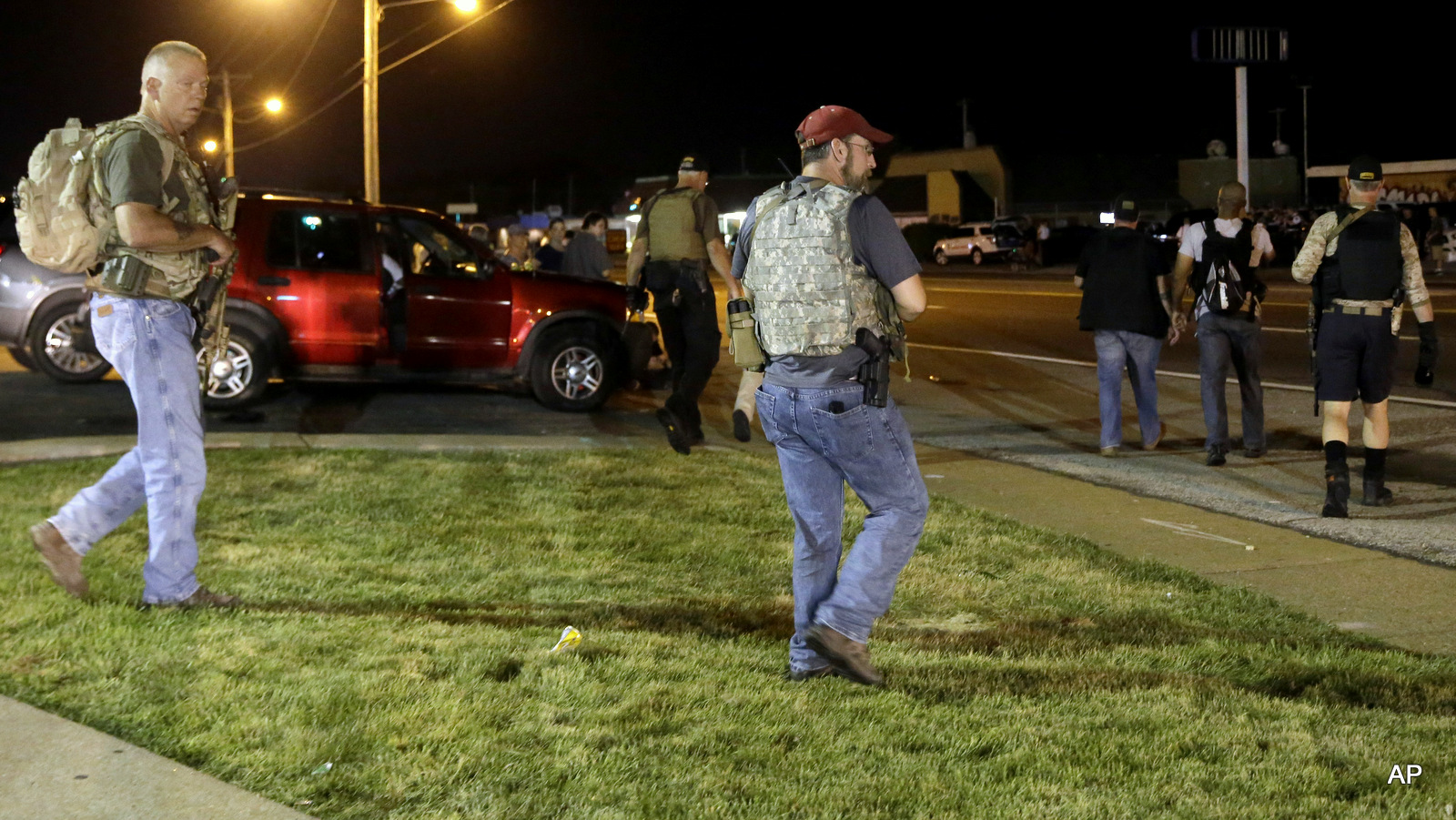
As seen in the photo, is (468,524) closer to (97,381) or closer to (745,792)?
(745,792)

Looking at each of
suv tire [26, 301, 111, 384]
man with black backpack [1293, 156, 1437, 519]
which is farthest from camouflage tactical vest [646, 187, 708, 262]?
suv tire [26, 301, 111, 384]

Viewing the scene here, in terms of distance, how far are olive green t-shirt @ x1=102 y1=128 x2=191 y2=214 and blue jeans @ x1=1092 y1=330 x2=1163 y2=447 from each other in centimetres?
658

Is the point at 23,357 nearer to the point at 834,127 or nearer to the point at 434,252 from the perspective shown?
the point at 434,252

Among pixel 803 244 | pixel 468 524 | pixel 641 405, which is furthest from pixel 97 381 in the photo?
pixel 803 244

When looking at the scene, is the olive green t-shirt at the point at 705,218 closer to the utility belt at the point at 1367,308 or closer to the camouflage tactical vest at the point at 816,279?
the utility belt at the point at 1367,308

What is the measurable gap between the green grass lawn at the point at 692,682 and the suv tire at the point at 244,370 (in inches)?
182

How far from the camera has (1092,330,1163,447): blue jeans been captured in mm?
10047

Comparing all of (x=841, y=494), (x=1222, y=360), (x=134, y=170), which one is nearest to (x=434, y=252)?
(x=1222, y=360)

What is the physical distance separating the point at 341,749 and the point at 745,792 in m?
1.12

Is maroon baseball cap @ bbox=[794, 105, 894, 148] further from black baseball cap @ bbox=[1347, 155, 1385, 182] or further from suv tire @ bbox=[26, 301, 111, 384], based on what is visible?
suv tire @ bbox=[26, 301, 111, 384]

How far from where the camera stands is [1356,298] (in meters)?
7.77

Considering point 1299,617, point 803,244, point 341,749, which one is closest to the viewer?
point 341,749

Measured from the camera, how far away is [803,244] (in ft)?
15.0

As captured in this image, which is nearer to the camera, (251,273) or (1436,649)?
(1436,649)
